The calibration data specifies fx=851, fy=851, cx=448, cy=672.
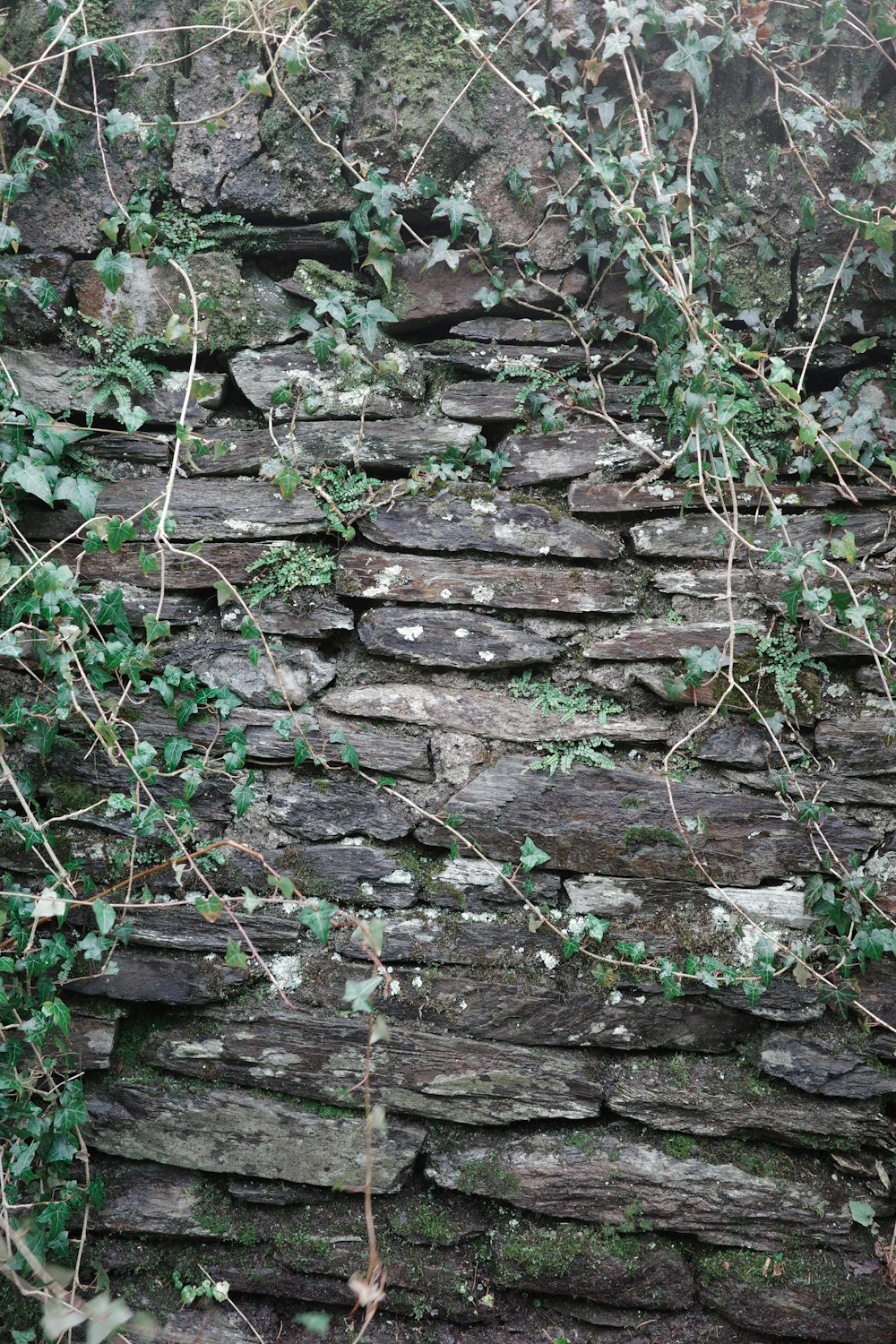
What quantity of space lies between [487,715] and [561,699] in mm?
198

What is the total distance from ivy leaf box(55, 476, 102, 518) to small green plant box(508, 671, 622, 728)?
1.17 meters

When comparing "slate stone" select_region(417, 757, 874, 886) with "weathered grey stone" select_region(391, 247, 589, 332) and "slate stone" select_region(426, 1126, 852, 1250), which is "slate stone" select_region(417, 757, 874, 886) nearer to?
"slate stone" select_region(426, 1126, 852, 1250)

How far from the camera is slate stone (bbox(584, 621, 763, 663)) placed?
7.23ft

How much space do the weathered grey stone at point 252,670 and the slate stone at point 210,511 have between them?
19cm

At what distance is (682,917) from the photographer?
6.99 feet

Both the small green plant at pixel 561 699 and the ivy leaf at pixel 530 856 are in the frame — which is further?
the small green plant at pixel 561 699

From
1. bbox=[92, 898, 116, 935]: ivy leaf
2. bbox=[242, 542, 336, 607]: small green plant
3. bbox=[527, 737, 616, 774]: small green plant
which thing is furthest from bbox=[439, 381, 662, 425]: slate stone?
bbox=[92, 898, 116, 935]: ivy leaf

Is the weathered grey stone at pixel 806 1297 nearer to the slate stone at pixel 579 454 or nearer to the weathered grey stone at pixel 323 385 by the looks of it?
the slate stone at pixel 579 454

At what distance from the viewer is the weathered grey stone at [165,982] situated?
212cm

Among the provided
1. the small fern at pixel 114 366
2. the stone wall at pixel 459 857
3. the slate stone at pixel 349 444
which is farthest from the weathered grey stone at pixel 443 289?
the small fern at pixel 114 366

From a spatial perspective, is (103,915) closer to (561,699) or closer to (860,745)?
→ (561,699)

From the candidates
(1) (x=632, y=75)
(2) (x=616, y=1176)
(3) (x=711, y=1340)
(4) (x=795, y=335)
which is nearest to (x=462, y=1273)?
(2) (x=616, y=1176)

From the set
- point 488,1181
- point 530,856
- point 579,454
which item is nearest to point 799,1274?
point 488,1181

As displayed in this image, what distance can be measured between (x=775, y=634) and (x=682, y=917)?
76 cm
